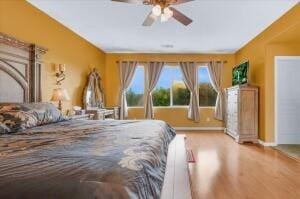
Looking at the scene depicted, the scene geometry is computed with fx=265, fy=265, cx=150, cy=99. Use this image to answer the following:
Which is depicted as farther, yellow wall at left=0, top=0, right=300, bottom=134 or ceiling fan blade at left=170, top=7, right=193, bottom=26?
yellow wall at left=0, top=0, right=300, bottom=134

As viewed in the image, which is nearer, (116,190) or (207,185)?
(116,190)

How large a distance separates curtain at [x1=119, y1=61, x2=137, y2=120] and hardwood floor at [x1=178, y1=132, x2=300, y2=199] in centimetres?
315

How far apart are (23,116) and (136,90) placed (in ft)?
19.1

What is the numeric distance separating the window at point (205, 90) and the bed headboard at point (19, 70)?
531cm

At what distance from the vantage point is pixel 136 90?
27.8ft

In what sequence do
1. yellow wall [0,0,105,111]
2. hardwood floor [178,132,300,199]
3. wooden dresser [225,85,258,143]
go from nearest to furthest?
hardwood floor [178,132,300,199]
yellow wall [0,0,105,111]
wooden dresser [225,85,258,143]

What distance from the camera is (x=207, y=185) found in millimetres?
3178

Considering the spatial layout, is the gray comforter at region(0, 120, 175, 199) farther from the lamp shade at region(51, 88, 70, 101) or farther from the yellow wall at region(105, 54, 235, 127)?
the yellow wall at region(105, 54, 235, 127)

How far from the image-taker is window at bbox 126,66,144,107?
8438 mm

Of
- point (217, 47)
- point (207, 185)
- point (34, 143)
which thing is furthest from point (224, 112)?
point (34, 143)

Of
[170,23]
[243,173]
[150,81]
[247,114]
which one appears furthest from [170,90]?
[243,173]

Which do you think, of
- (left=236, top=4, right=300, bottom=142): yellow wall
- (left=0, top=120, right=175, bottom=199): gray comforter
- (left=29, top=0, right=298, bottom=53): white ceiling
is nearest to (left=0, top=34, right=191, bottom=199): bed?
(left=0, top=120, right=175, bottom=199): gray comforter

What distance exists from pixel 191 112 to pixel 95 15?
4.60 meters

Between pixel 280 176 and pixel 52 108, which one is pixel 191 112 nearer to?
pixel 280 176
